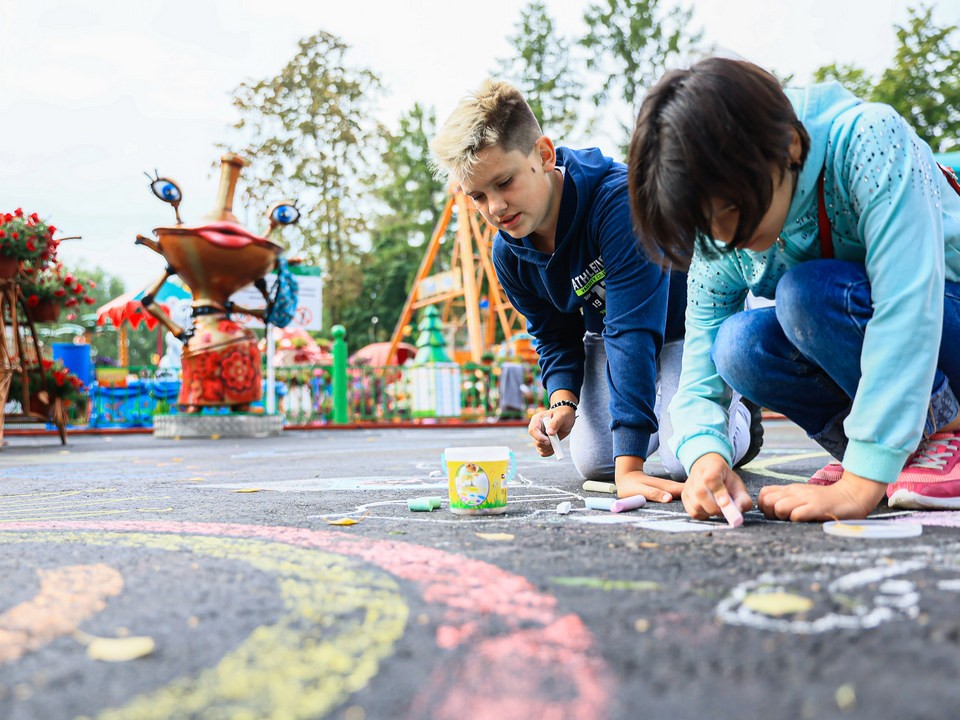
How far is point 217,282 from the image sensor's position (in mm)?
7039

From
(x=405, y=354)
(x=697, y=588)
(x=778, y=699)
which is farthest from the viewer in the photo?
(x=405, y=354)

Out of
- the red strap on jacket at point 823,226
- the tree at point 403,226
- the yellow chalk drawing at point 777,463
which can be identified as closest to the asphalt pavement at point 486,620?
the red strap on jacket at point 823,226

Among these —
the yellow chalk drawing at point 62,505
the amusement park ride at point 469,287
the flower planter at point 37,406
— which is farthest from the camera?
the amusement park ride at point 469,287

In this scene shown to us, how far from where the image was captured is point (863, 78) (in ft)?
50.1

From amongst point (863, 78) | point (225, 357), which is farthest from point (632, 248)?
point (863, 78)

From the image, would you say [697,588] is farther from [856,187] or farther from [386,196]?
[386,196]

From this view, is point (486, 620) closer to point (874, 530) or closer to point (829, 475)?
point (874, 530)

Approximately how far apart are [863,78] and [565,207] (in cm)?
1582

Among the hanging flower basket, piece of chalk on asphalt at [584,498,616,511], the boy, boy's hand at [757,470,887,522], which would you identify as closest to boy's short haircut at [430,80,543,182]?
the boy

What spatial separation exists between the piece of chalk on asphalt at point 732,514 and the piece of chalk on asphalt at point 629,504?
0.31m

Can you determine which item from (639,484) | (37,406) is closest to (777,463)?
(639,484)

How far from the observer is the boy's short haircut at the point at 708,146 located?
121cm

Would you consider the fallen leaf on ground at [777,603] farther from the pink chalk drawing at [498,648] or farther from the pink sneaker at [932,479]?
the pink sneaker at [932,479]

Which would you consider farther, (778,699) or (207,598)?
(207,598)
